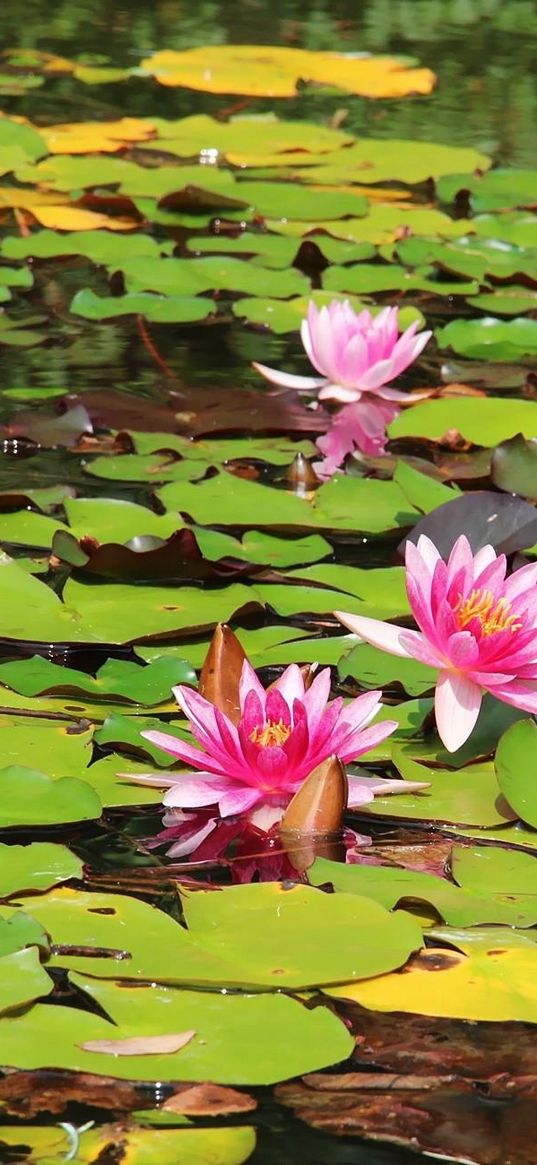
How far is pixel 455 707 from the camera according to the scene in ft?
6.43

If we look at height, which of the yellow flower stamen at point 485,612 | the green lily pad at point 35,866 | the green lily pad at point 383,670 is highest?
the yellow flower stamen at point 485,612

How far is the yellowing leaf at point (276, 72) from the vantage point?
22.1 feet

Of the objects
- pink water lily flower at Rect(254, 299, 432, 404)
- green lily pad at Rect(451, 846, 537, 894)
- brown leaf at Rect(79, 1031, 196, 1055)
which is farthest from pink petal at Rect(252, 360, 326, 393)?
brown leaf at Rect(79, 1031, 196, 1055)

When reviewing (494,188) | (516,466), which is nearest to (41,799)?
(516,466)

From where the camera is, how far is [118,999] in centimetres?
148

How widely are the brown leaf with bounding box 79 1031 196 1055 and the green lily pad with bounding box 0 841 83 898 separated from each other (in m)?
0.27

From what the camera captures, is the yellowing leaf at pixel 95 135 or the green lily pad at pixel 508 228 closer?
the green lily pad at pixel 508 228

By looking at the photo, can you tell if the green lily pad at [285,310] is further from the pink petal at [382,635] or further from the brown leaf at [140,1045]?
the brown leaf at [140,1045]

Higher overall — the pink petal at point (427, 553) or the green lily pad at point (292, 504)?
the pink petal at point (427, 553)

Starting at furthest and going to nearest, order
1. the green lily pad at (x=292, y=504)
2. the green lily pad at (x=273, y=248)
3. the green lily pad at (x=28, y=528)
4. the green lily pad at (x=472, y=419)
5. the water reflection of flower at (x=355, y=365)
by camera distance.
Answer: the green lily pad at (x=273, y=248)
the water reflection of flower at (x=355, y=365)
the green lily pad at (x=472, y=419)
the green lily pad at (x=292, y=504)
the green lily pad at (x=28, y=528)

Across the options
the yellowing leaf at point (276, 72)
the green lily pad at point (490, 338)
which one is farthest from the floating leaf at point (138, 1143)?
the yellowing leaf at point (276, 72)

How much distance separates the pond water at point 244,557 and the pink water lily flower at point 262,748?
0.13 feet

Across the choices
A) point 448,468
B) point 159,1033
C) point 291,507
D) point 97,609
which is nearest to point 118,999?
point 159,1033

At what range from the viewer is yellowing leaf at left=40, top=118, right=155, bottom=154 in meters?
5.51
